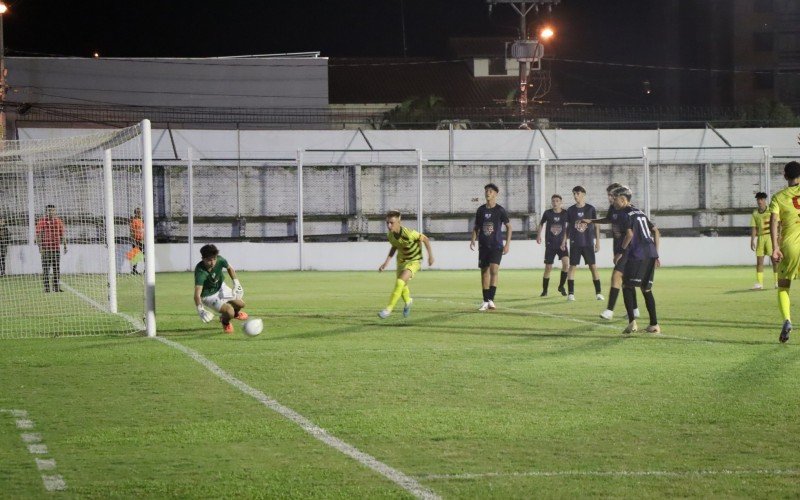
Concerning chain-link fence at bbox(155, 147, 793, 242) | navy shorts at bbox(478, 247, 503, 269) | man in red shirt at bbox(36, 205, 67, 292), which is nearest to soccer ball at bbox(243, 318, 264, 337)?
navy shorts at bbox(478, 247, 503, 269)

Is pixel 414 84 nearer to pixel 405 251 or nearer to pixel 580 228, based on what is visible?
pixel 580 228

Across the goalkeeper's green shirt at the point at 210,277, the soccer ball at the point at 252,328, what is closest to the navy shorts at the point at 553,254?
the goalkeeper's green shirt at the point at 210,277

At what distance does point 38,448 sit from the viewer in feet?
23.4

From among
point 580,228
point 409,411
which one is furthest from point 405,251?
point 409,411

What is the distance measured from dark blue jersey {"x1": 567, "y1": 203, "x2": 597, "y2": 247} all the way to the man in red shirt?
451 inches

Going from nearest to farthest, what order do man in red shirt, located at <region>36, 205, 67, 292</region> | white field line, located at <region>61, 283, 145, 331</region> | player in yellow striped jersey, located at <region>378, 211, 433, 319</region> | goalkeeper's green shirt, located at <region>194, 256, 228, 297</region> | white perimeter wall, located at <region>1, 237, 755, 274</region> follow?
goalkeeper's green shirt, located at <region>194, 256, 228, 297</region> < white field line, located at <region>61, 283, 145, 331</region> < player in yellow striped jersey, located at <region>378, 211, 433, 319</region> < man in red shirt, located at <region>36, 205, 67, 292</region> < white perimeter wall, located at <region>1, 237, 755, 274</region>

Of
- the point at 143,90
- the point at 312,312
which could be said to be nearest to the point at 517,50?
the point at 143,90

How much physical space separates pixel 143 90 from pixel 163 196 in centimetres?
1793

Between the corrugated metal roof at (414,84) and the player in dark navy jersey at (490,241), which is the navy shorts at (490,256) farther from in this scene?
the corrugated metal roof at (414,84)

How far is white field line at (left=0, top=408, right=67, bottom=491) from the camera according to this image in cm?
609

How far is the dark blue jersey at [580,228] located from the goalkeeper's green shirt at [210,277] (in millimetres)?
7982

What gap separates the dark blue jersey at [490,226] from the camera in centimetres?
1820

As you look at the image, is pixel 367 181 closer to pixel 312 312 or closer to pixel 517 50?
pixel 517 50

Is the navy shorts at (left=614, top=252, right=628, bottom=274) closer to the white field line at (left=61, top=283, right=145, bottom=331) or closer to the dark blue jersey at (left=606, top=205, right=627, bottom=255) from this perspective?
the dark blue jersey at (left=606, top=205, right=627, bottom=255)
